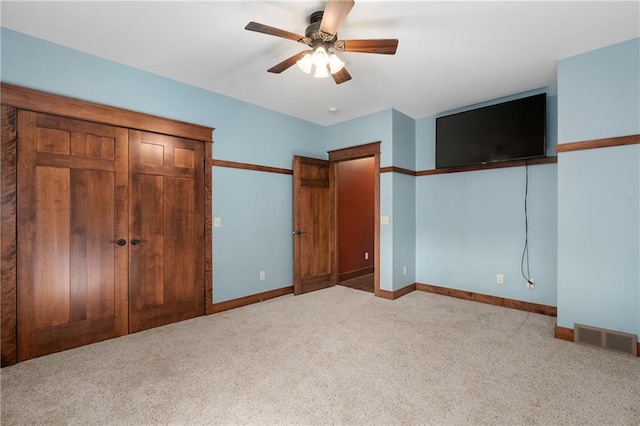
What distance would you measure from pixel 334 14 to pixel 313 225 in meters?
3.10

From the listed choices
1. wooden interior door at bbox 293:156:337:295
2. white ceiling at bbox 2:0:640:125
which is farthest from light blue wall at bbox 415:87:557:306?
wooden interior door at bbox 293:156:337:295

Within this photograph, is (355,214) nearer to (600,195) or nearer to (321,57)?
(600,195)

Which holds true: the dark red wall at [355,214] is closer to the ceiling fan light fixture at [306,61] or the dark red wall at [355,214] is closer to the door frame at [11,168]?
the ceiling fan light fixture at [306,61]

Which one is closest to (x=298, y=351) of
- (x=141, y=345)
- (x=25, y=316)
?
(x=141, y=345)

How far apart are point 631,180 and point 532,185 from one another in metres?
1.11

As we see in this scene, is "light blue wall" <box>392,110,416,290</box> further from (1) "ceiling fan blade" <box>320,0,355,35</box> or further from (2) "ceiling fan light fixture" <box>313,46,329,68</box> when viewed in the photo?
(1) "ceiling fan blade" <box>320,0,355,35</box>

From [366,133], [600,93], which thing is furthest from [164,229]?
[600,93]

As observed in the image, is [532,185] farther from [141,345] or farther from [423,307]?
[141,345]

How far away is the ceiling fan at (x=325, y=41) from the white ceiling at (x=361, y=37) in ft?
0.57

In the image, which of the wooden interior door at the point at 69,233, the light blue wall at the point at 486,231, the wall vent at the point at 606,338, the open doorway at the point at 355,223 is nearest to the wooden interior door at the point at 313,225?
the open doorway at the point at 355,223

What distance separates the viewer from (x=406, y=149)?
4.46 meters

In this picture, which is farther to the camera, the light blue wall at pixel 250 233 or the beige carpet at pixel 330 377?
the light blue wall at pixel 250 233

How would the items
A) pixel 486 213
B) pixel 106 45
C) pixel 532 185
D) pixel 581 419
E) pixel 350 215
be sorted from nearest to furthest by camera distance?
1. pixel 581 419
2. pixel 106 45
3. pixel 532 185
4. pixel 486 213
5. pixel 350 215

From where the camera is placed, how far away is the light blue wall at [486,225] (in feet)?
11.5
